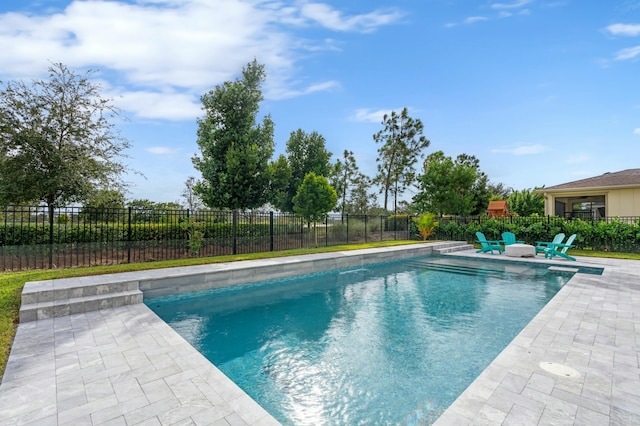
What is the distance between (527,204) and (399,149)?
13087 mm

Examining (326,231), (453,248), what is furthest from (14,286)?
(453,248)

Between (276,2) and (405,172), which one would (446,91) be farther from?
(405,172)

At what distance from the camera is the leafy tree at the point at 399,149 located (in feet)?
90.3

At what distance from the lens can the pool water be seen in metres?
3.02

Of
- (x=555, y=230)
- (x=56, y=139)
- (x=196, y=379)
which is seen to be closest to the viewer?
(x=196, y=379)

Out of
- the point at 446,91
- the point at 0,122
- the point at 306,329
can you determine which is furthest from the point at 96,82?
the point at 446,91

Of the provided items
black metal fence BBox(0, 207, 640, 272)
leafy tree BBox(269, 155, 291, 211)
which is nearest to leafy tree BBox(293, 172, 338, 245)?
black metal fence BBox(0, 207, 640, 272)

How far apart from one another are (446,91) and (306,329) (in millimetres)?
12153

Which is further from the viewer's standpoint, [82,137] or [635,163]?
[635,163]

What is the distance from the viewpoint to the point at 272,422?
2.26m

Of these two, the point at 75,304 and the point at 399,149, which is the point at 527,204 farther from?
the point at 75,304

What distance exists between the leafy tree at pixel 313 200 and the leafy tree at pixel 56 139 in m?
7.57

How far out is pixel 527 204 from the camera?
1117 inches

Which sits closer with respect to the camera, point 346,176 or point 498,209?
point 498,209
